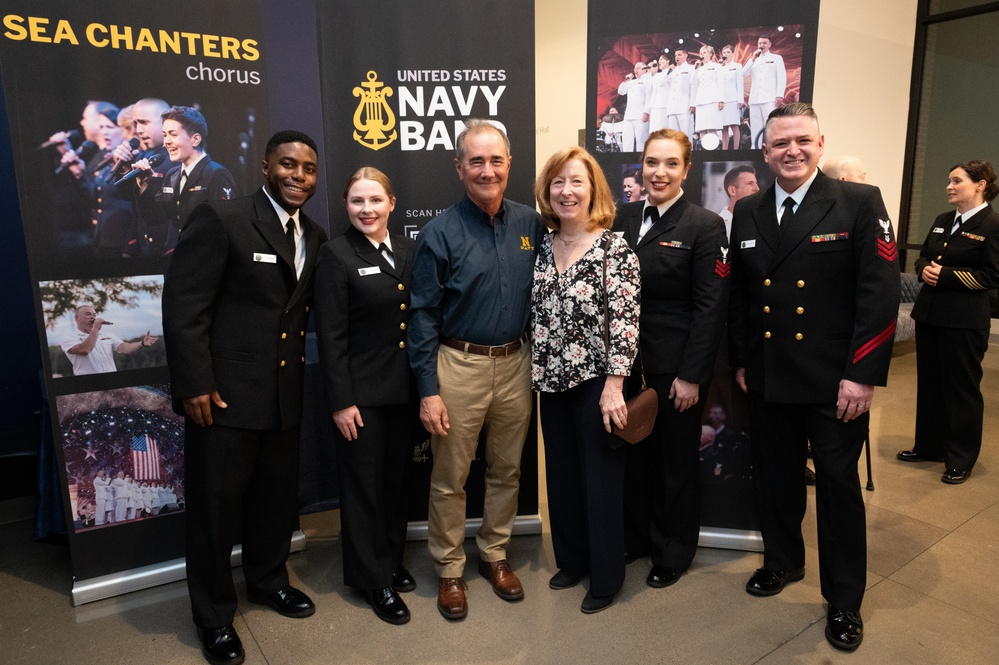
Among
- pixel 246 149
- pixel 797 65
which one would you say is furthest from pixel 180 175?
pixel 797 65

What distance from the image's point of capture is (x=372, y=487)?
2.66 meters

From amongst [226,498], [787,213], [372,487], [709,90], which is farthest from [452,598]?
[709,90]

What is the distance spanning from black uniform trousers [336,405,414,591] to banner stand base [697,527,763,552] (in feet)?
4.94

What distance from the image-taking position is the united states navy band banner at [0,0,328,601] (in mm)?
2486

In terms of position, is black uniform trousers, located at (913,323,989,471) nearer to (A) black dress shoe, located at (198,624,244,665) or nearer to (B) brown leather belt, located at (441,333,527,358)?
(B) brown leather belt, located at (441,333,527,358)

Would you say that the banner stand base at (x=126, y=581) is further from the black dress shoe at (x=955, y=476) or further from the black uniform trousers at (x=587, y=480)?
the black dress shoe at (x=955, y=476)

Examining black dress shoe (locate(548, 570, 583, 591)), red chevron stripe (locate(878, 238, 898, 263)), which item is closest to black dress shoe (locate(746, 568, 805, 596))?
black dress shoe (locate(548, 570, 583, 591))

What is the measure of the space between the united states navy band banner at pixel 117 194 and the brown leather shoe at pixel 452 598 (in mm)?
1257

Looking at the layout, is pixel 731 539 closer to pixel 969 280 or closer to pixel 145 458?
pixel 969 280

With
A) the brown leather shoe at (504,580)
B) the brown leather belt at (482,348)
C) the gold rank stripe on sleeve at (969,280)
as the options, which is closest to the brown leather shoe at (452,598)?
the brown leather shoe at (504,580)

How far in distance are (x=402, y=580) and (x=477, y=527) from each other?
581 mm

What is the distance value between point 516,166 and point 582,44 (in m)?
5.05

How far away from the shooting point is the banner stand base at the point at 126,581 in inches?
110

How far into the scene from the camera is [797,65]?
2.89m
